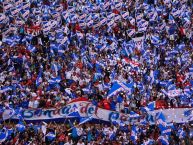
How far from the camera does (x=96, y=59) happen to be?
3281 centimetres

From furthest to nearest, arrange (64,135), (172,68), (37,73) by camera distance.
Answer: (172,68), (37,73), (64,135)

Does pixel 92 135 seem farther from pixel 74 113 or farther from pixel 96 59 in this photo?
pixel 96 59

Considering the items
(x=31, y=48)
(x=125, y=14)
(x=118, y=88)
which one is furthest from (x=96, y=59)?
(x=125, y=14)

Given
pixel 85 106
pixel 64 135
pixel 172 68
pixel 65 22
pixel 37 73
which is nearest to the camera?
pixel 64 135

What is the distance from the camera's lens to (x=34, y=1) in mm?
38031

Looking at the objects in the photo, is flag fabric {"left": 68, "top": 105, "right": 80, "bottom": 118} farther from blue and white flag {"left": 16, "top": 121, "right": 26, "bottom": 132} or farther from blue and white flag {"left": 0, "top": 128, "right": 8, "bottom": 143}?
blue and white flag {"left": 0, "top": 128, "right": 8, "bottom": 143}

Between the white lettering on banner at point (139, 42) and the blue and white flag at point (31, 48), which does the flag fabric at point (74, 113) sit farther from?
the white lettering on banner at point (139, 42)

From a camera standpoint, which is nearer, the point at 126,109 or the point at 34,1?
the point at 126,109

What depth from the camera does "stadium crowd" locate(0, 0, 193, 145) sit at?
93.2ft

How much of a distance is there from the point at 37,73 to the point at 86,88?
2913 mm

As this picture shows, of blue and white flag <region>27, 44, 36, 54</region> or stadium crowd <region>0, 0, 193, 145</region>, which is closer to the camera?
stadium crowd <region>0, 0, 193, 145</region>

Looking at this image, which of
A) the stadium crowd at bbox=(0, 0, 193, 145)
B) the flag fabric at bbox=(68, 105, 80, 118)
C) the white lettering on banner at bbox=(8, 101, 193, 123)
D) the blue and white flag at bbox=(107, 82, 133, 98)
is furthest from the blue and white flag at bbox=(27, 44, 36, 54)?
the flag fabric at bbox=(68, 105, 80, 118)

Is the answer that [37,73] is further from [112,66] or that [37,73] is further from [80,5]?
[80,5]

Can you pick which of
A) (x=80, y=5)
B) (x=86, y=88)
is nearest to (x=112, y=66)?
(x=86, y=88)
